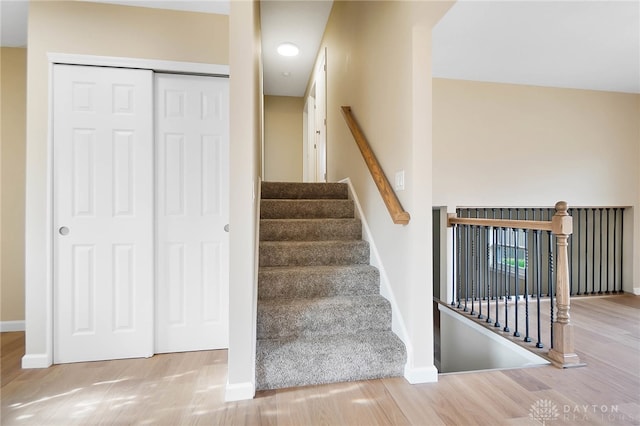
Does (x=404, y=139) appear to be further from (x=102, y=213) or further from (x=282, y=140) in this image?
(x=282, y=140)

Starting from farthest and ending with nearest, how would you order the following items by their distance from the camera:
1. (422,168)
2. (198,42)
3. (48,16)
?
(198,42), (48,16), (422,168)

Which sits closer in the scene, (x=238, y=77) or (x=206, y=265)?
(x=238, y=77)

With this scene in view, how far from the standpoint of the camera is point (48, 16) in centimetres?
226

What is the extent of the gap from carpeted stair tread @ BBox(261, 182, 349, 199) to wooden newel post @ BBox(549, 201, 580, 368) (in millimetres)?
1856

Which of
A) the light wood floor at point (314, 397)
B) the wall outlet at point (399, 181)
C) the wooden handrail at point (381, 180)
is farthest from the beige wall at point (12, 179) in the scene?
the wall outlet at point (399, 181)

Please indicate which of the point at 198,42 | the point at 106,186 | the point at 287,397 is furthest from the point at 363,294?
the point at 198,42

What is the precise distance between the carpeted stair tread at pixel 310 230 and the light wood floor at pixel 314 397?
1094 millimetres

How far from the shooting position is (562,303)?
6.98 feet

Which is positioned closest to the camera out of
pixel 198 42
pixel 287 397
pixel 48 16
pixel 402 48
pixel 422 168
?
pixel 287 397

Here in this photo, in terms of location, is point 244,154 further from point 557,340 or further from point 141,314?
point 557,340

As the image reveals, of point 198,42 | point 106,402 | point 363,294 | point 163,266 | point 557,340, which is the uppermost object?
point 198,42

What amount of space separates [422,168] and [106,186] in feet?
7.45

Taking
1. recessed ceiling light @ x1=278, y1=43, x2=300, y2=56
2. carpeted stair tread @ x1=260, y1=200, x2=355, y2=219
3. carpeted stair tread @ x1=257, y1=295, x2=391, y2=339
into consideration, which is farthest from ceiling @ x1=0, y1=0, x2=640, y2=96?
carpeted stair tread @ x1=257, y1=295, x2=391, y2=339
